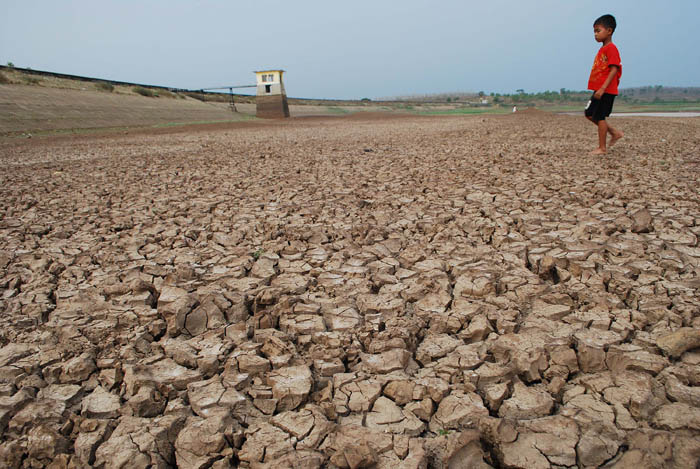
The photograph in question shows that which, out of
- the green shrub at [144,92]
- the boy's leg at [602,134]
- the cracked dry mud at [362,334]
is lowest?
the cracked dry mud at [362,334]

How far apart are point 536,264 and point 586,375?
80 centimetres

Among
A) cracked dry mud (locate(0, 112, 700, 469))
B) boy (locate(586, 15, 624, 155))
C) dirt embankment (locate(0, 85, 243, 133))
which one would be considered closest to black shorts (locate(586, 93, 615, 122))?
boy (locate(586, 15, 624, 155))

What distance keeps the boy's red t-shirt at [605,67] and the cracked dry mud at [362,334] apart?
4.19ft

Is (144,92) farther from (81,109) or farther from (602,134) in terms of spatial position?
(602,134)

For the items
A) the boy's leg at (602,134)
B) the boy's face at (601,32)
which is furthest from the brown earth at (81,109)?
the boy's leg at (602,134)

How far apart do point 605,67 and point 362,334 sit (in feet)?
12.9

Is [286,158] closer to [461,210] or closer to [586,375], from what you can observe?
[461,210]

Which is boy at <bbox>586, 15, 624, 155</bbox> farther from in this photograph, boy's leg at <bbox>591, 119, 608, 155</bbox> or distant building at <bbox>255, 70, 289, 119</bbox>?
distant building at <bbox>255, 70, 289, 119</bbox>

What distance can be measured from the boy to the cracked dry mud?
3.84 feet

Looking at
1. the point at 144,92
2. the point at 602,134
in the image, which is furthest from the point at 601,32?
the point at 144,92

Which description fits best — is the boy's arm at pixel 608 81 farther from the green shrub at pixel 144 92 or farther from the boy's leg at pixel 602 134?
the green shrub at pixel 144 92

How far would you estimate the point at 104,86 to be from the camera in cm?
2230

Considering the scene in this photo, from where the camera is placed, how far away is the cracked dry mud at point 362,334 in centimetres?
103

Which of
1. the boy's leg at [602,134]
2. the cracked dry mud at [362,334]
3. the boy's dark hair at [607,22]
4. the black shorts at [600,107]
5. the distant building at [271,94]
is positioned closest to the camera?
the cracked dry mud at [362,334]
